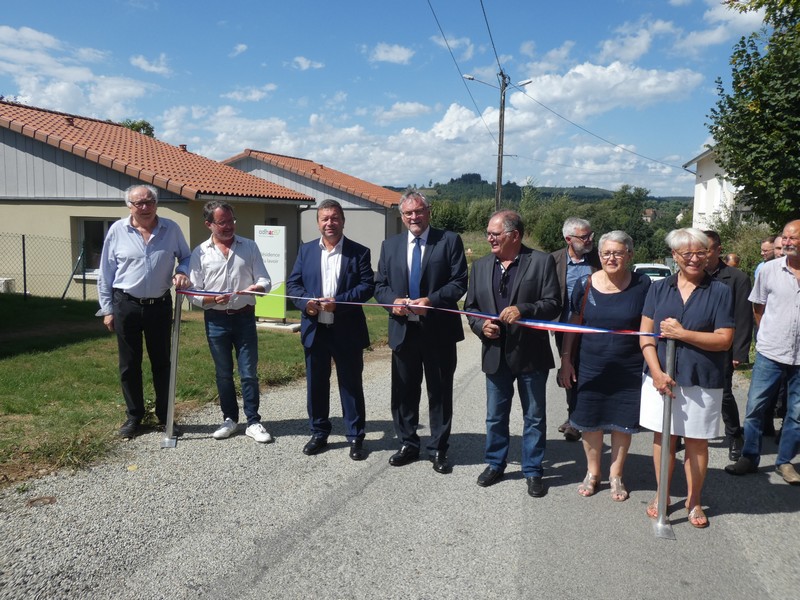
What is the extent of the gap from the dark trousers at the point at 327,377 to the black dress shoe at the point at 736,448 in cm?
324

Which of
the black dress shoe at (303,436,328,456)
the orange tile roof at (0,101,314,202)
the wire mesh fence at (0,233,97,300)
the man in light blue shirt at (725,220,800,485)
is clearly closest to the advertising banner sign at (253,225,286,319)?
the orange tile roof at (0,101,314,202)

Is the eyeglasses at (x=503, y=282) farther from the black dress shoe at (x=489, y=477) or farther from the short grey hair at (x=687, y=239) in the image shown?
the black dress shoe at (x=489, y=477)

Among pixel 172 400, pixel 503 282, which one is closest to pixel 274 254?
pixel 172 400

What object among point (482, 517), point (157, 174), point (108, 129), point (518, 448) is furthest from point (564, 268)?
point (108, 129)

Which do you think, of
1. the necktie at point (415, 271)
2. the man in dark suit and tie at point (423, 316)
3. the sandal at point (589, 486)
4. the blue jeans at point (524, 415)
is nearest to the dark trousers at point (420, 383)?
the man in dark suit and tie at point (423, 316)

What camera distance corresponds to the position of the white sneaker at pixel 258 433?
5575 mm

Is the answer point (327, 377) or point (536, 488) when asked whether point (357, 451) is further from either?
point (536, 488)

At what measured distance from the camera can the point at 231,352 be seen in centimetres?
562

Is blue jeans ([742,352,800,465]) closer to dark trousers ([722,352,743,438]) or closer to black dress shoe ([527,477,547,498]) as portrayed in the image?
dark trousers ([722,352,743,438])

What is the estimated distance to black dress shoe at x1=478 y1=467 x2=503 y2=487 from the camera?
15.6 feet

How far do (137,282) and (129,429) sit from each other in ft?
4.23

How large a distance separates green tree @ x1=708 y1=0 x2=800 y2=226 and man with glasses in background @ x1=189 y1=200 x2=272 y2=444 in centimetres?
775

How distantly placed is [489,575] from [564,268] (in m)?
2.93

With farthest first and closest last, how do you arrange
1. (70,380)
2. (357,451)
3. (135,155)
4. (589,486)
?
(135,155) < (70,380) < (357,451) < (589,486)
